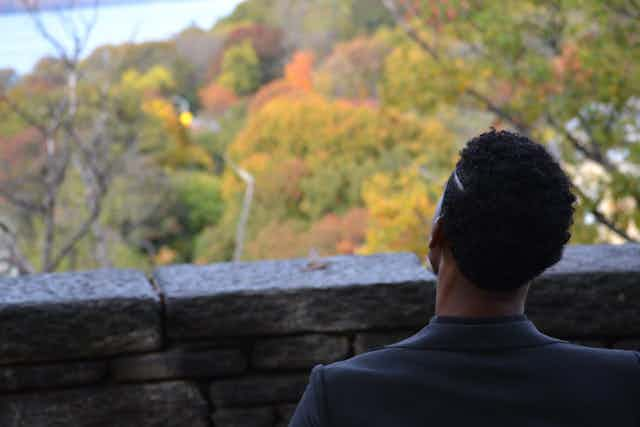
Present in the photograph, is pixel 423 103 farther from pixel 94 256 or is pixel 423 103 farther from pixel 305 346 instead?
pixel 94 256

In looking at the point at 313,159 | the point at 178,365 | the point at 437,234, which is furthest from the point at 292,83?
the point at 437,234

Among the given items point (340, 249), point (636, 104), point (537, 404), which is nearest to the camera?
point (537, 404)

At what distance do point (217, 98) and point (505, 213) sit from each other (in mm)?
39617

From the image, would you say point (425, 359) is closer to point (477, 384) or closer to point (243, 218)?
point (477, 384)

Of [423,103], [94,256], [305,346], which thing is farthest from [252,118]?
[305,346]

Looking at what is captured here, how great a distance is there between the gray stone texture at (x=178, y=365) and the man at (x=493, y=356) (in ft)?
3.66

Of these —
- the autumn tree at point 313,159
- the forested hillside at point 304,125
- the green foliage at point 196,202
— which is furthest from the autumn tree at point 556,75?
the green foliage at point 196,202

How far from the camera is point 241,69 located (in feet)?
131

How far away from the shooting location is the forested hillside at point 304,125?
883cm

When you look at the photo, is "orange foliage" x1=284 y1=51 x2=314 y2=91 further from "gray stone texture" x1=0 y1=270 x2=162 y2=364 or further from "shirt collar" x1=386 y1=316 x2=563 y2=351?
"shirt collar" x1=386 y1=316 x2=563 y2=351

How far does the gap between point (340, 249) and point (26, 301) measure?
22.3 meters

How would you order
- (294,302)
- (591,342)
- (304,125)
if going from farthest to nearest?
(304,125) < (591,342) < (294,302)

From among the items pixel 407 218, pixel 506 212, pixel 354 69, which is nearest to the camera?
pixel 506 212

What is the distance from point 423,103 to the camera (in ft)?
33.4
